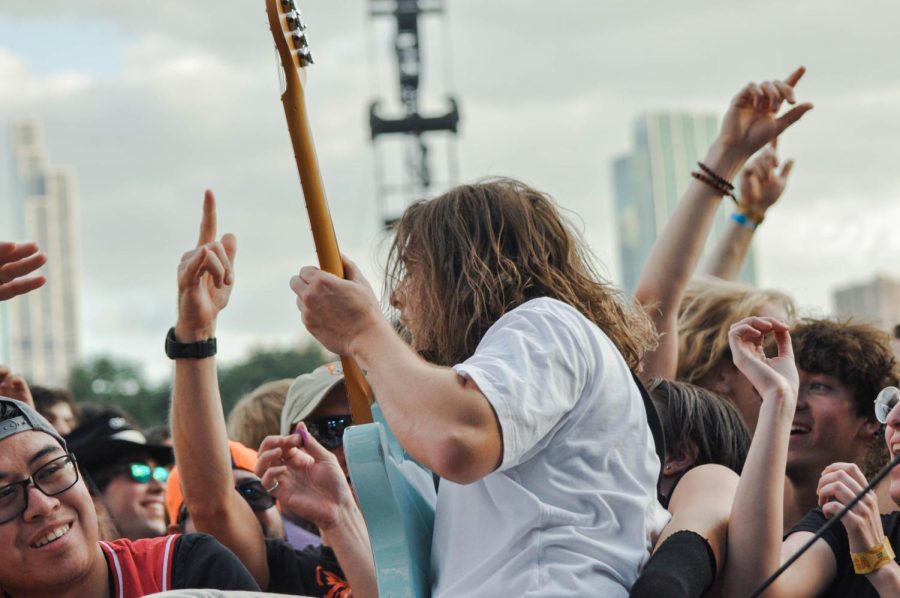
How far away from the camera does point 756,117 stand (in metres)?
3.83

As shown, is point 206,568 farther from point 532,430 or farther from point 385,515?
point 532,430

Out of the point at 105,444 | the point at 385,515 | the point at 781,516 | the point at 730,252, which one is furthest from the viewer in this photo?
the point at 105,444

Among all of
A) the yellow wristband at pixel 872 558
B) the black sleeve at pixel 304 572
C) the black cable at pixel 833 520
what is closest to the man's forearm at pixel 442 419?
the black cable at pixel 833 520

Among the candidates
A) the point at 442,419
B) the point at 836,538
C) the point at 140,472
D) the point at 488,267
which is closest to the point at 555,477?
the point at 442,419

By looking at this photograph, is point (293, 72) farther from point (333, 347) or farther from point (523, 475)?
point (523, 475)

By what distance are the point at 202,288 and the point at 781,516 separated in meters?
1.56

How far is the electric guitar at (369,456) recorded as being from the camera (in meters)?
2.30

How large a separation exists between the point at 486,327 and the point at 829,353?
1.72m

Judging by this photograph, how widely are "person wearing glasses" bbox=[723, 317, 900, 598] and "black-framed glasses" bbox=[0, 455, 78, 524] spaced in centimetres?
154

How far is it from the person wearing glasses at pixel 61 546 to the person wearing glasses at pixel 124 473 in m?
1.98

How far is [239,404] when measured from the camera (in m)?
5.04

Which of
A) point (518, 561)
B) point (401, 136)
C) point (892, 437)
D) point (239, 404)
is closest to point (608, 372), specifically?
point (518, 561)

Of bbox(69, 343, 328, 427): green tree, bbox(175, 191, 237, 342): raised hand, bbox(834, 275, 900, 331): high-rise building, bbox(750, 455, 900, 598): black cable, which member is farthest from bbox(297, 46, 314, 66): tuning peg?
bbox(834, 275, 900, 331): high-rise building

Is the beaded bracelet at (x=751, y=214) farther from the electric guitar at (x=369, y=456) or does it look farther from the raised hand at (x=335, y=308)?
the raised hand at (x=335, y=308)
